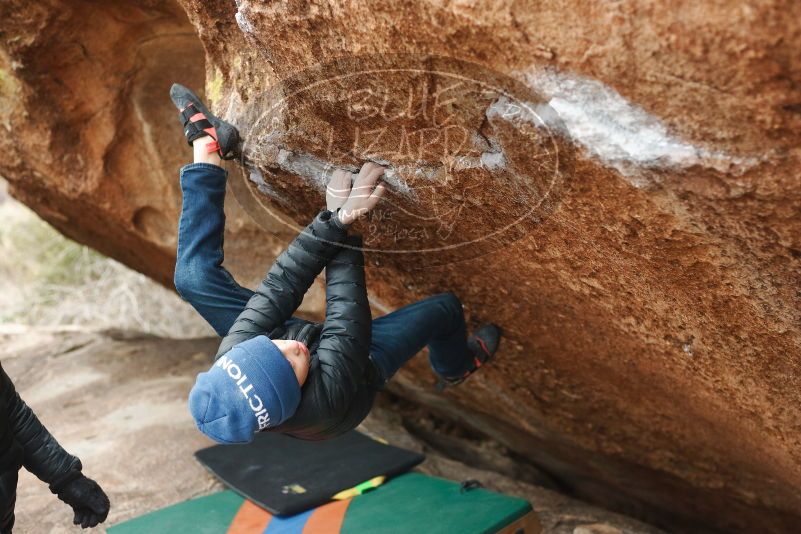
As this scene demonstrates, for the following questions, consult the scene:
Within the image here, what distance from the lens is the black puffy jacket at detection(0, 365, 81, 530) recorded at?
2.19 m

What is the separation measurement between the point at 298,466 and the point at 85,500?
3.28 ft

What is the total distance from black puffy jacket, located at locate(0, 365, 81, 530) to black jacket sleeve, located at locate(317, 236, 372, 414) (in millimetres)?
899

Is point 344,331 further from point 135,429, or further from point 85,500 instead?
point 135,429

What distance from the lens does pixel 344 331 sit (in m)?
2.24

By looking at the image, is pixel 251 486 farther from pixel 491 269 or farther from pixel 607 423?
pixel 607 423

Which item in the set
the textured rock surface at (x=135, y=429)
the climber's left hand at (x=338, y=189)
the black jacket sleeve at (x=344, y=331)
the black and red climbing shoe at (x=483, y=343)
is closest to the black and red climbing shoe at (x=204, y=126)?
the climber's left hand at (x=338, y=189)

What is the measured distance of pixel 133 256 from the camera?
14.4ft

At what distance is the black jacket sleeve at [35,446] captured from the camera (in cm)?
224

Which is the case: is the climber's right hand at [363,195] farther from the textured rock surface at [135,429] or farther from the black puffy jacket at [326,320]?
the textured rock surface at [135,429]

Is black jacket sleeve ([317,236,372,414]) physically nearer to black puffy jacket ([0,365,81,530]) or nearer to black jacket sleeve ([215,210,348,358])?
black jacket sleeve ([215,210,348,358])

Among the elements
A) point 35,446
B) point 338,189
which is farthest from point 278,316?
point 35,446

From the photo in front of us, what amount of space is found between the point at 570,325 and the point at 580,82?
3.96 feet

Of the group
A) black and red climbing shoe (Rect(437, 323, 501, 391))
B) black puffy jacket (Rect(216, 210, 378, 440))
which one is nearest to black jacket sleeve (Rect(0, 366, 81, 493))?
black puffy jacket (Rect(216, 210, 378, 440))

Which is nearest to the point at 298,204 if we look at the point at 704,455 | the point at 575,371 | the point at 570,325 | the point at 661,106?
the point at 570,325
